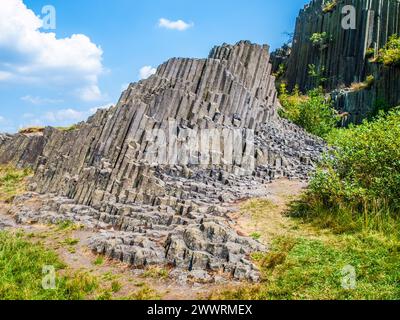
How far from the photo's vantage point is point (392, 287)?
9.34m

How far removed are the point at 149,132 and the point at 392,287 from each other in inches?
581

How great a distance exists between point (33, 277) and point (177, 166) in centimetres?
993

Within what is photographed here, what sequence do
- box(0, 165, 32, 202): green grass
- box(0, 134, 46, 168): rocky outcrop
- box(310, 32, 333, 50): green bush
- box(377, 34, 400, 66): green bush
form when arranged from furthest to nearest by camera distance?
box(310, 32, 333, 50): green bush
box(377, 34, 400, 66): green bush
box(0, 134, 46, 168): rocky outcrop
box(0, 165, 32, 202): green grass

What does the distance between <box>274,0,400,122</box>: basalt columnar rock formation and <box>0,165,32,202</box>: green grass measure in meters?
29.8

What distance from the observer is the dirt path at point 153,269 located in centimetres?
1052

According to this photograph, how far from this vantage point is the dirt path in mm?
10523

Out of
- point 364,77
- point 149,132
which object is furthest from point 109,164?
point 364,77

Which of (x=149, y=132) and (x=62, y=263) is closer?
(x=62, y=263)

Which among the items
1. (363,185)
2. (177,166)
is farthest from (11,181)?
(363,185)

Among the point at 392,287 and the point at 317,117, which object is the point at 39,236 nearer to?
the point at 392,287

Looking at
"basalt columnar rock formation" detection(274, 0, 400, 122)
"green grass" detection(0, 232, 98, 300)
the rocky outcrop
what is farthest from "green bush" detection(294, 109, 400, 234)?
"basalt columnar rock formation" detection(274, 0, 400, 122)

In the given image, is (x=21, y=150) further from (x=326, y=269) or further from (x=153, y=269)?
(x=326, y=269)

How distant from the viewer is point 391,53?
135 ft

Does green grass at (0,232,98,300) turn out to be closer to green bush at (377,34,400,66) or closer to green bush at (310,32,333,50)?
green bush at (377,34,400,66)
